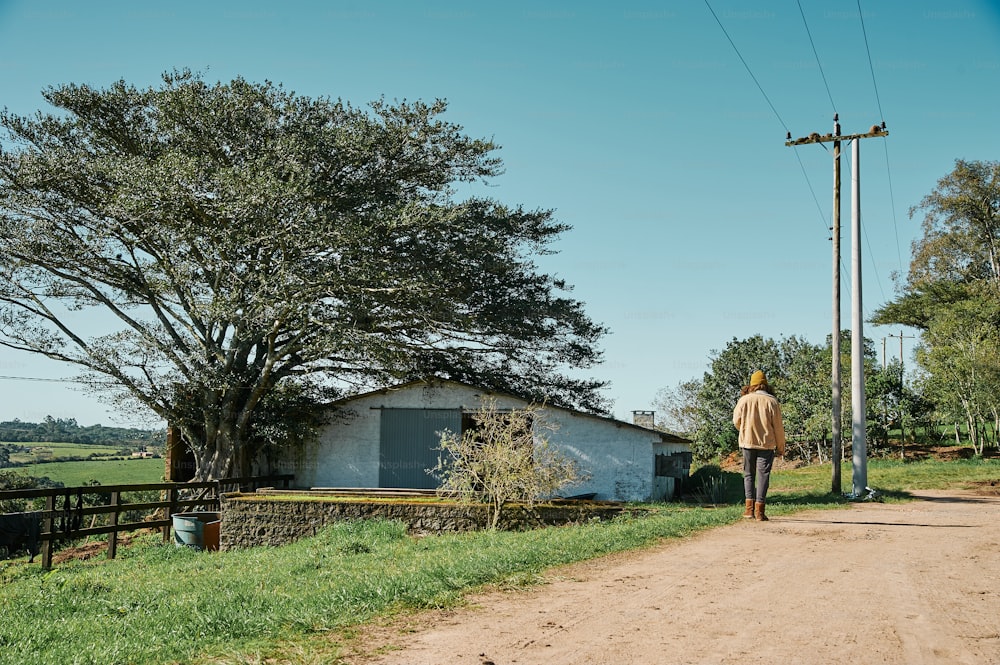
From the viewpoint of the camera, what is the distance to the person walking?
37.8 feet

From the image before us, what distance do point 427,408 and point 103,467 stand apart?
90.6ft

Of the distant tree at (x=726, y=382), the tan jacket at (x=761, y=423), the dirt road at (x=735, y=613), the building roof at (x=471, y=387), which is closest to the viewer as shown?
the dirt road at (x=735, y=613)

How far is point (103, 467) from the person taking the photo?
43.6m

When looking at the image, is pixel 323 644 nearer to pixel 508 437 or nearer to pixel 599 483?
pixel 508 437

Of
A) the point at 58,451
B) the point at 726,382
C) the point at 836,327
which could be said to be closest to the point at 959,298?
the point at 726,382

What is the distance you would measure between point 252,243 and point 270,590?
13026 millimetres

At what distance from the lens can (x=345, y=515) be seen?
51.4ft

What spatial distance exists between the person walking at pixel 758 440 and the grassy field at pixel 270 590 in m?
0.47

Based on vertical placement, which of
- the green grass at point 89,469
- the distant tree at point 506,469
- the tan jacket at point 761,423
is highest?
the tan jacket at point 761,423

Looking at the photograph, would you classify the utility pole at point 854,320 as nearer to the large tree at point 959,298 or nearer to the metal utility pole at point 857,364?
the metal utility pole at point 857,364

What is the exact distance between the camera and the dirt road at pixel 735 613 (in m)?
4.69

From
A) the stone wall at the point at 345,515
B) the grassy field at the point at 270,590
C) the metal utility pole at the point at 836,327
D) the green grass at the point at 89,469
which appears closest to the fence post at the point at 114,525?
the grassy field at the point at 270,590

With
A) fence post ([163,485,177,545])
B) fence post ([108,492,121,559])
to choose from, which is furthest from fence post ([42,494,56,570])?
fence post ([163,485,177,545])

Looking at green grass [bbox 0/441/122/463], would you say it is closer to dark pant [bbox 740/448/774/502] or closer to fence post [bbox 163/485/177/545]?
fence post [bbox 163/485/177/545]
